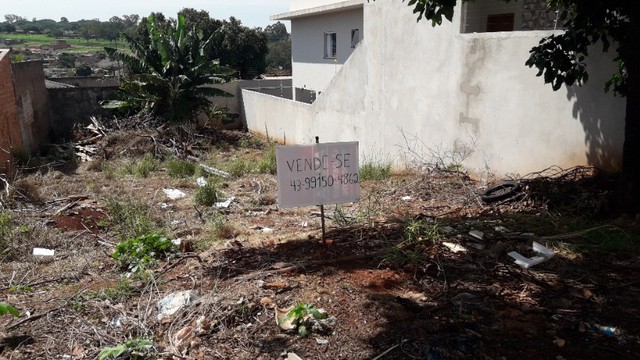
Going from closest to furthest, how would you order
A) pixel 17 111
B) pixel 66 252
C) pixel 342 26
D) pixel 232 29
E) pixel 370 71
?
pixel 66 252 < pixel 370 71 < pixel 17 111 < pixel 342 26 < pixel 232 29

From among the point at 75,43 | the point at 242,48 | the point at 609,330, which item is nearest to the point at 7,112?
the point at 609,330

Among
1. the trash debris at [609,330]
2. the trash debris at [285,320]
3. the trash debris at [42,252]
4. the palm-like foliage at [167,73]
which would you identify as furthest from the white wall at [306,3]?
the trash debris at [609,330]

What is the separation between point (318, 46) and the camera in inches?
810

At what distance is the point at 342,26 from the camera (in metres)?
18.4

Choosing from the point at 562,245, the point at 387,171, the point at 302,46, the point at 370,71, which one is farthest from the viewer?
the point at 302,46

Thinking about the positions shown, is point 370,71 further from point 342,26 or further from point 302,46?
point 302,46

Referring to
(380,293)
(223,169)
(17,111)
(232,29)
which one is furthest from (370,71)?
(232,29)

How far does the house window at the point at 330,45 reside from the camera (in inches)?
768

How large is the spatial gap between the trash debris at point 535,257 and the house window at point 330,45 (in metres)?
16.2

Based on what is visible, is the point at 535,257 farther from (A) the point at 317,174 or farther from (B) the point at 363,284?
(A) the point at 317,174

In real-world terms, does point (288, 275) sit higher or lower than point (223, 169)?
higher

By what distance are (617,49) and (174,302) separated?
5.20m

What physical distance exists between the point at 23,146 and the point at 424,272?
39.2 feet

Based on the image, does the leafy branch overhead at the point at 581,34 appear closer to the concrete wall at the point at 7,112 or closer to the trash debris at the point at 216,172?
the trash debris at the point at 216,172
